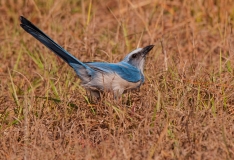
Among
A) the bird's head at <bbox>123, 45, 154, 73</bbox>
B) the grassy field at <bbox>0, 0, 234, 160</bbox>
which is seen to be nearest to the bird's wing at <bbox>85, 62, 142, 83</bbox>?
the grassy field at <bbox>0, 0, 234, 160</bbox>

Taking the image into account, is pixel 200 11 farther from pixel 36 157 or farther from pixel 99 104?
pixel 36 157

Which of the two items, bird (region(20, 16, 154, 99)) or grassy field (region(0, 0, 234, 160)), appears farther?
→ bird (region(20, 16, 154, 99))

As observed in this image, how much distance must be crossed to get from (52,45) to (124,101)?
31.8 inches

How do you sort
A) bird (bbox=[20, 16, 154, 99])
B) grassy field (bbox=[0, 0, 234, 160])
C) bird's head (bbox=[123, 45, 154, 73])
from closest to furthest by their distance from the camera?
grassy field (bbox=[0, 0, 234, 160]) → bird (bbox=[20, 16, 154, 99]) → bird's head (bbox=[123, 45, 154, 73])

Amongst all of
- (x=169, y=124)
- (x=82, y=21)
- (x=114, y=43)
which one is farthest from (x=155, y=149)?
(x=82, y=21)

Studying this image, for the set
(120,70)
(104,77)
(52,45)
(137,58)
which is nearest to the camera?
(52,45)

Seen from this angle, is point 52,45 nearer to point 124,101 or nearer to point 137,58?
point 124,101

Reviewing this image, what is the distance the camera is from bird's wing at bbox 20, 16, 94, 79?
4680 millimetres

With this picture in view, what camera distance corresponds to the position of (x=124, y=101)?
16.5 feet

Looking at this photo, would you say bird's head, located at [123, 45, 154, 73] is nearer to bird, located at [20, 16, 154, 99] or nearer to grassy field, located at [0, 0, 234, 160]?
grassy field, located at [0, 0, 234, 160]

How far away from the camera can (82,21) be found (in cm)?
739

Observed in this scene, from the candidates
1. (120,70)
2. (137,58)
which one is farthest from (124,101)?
(137,58)

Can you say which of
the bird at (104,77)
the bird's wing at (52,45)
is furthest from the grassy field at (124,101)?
the bird's wing at (52,45)

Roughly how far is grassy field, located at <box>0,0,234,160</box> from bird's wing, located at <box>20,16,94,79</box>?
27cm
